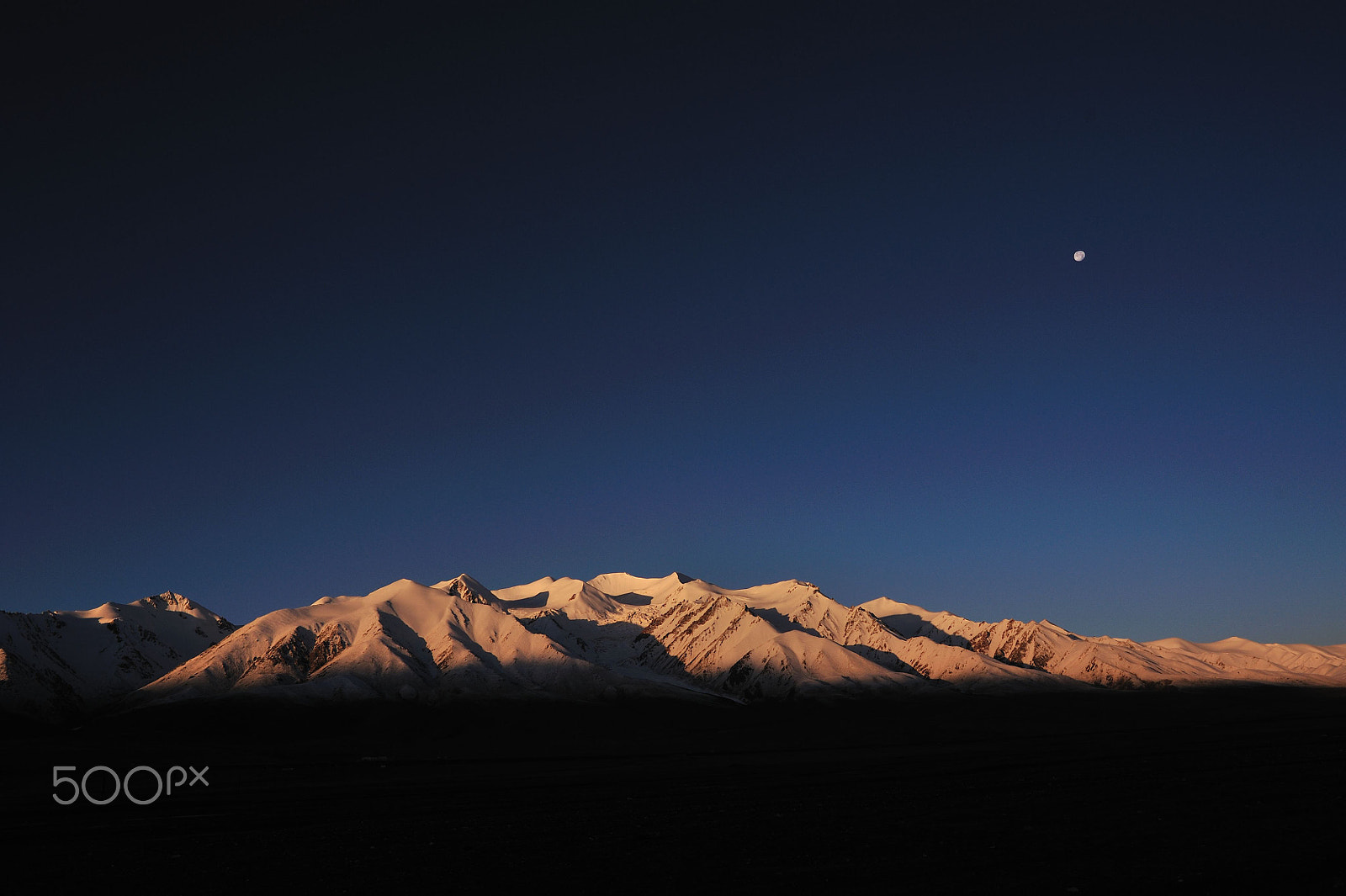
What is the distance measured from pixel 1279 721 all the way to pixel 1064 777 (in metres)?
146

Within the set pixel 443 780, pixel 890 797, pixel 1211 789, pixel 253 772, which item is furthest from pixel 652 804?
pixel 253 772

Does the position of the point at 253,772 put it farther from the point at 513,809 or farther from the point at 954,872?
the point at 954,872

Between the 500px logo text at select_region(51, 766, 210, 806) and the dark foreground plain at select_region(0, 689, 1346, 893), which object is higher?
the dark foreground plain at select_region(0, 689, 1346, 893)

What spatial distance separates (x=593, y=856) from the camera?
1852 inches

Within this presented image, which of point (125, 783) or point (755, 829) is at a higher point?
point (755, 829)

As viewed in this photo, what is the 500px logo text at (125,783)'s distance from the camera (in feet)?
319

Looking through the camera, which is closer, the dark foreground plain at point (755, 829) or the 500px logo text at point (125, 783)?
the dark foreground plain at point (755, 829)

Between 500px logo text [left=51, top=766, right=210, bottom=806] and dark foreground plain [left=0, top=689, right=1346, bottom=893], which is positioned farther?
500px logo text [left=51, top=766, right=210, bottom=806]

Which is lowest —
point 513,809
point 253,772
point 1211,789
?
point 253,772

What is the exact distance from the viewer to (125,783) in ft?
381

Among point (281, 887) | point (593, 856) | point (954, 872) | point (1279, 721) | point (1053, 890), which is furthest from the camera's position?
point (1279, 721)

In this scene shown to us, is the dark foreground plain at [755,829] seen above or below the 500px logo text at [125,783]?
above

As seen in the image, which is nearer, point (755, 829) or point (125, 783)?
point (755, 829)

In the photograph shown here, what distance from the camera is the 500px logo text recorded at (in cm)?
9712
